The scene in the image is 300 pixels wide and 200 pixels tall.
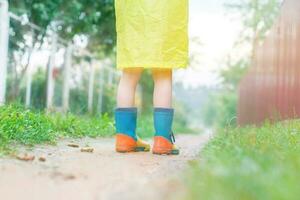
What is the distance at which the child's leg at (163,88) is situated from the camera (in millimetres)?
3783

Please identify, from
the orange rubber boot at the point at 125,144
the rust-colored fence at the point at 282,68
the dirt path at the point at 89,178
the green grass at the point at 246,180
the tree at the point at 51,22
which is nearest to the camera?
the green grass at the point at 246,180

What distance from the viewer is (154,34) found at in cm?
378

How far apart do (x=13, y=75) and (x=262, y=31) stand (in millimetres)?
20055

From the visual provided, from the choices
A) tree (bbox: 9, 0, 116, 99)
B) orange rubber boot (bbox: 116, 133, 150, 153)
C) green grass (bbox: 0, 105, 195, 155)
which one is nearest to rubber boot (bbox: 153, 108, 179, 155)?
orange rubber boot (bbox: 116, 133, 150, 153)

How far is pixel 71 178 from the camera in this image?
7.87 feet

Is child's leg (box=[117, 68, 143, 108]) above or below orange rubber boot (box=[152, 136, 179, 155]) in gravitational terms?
above

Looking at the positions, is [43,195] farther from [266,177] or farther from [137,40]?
[137,40]

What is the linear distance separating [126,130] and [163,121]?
0.85 ft

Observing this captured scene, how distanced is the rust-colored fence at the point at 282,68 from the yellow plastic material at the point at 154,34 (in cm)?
188

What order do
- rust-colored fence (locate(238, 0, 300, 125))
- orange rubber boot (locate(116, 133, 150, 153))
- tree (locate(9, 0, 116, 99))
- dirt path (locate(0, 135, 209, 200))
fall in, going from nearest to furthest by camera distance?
dirt path (locate(0, 135, 209, 200)) → orange rubber boot (locate(116, 133, 150, 153)) → rust-colored fence (locate(238, 0, 300, 125)) → tree (locate(9, 0, 116, 99))

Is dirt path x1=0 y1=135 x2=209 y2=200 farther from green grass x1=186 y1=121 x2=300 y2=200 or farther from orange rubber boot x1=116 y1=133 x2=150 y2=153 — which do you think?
orange rubber boot x1=116 y1=133 x2=150 y2=153

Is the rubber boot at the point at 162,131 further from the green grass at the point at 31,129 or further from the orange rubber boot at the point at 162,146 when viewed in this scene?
the green grass at the point at 31,129

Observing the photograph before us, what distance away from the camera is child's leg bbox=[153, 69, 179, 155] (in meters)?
3.75

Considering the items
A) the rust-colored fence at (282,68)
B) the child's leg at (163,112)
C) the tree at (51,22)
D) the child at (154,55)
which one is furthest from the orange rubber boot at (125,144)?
the tree at (51,22)
